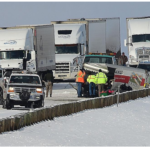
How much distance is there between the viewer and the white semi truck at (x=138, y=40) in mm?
46553

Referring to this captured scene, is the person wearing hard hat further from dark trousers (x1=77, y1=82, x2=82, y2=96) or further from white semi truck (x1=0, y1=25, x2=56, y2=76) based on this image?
white semi truck (x1=0, y1=25, x2=56, y2=76)

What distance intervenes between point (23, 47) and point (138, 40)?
1126 centimetres

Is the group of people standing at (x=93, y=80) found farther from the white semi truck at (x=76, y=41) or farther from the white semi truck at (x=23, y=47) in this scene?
the white semi truck at (x=76, y=41)

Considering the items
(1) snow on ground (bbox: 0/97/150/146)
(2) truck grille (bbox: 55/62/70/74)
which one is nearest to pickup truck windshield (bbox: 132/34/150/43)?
(2) truck grille (bbox: 55/62/70/74)

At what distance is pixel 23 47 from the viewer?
3947 centimetres

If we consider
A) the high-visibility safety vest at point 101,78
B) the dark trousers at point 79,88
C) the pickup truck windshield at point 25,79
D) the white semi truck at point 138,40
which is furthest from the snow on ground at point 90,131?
the white semi truck at point 138,40

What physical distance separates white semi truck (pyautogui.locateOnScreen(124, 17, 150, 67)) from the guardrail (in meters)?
15.9

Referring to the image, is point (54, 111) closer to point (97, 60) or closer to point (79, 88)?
point (79, 88)

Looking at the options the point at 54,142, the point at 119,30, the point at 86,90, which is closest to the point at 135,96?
the point at 86,90

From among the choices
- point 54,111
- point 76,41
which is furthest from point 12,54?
point 54,111

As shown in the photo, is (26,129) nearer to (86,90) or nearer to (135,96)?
(135,96)

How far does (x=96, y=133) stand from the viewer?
60.0 feet

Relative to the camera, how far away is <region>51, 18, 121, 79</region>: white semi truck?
142 ft

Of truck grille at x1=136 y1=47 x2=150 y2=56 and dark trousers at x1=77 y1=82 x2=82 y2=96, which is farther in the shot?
truck grille at x1=136 y1=47 x2=150 y2=56
